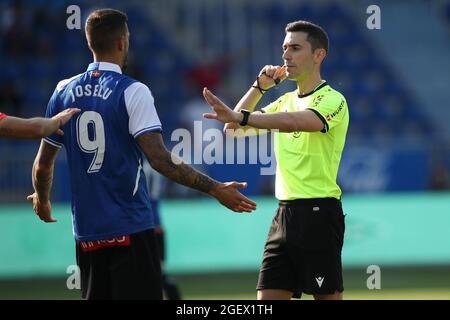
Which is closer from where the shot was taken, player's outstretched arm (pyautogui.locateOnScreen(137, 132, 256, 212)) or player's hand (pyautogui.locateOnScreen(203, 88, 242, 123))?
player's outstretched arm (pyautogui.locateOnScreen(137, 132, 256, 212))

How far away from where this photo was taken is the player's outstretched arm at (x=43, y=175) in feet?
21.5

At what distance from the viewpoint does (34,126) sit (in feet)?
19.7

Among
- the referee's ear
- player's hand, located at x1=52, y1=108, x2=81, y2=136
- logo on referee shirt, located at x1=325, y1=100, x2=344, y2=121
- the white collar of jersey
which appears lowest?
player's hand, located at x1=52, y1=108, x2=81, y2=136

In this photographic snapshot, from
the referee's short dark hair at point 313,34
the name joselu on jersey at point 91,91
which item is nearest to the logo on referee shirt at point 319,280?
the referee's short dark hair at point 313,34

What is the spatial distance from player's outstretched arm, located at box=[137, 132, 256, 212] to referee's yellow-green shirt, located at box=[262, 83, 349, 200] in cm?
83

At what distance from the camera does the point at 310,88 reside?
7.36 m

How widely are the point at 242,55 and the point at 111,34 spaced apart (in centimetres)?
1395

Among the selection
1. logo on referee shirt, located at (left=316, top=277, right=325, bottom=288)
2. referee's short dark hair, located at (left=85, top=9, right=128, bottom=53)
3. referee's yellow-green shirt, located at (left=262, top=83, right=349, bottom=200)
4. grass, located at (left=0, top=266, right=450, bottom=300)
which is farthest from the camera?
grass, located at (left=0, top=266, right=450, bottom=300)

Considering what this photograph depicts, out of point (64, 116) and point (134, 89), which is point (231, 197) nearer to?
point (134, 89)

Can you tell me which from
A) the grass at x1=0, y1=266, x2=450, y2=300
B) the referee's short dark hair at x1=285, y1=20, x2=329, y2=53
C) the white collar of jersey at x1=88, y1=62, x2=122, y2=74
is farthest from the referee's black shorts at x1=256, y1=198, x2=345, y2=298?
the grass at x1=0, y1=266, x2=450, y2=300

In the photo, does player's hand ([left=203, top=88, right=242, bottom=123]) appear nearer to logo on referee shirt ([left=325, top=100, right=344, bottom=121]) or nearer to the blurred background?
logo on referee shirt ([left=325, top=100, right=344, bottom=121])

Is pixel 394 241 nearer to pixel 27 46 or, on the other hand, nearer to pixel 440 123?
pixel 440 123

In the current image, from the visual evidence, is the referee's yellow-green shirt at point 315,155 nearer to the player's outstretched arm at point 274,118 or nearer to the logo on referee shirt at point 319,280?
the player's outstretched arm at point 274,118

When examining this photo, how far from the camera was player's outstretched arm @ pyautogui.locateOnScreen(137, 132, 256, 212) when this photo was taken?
6105mm
